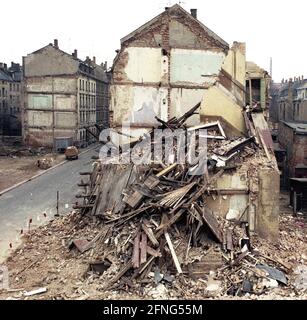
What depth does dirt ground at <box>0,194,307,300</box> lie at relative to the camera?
11320 millimetres

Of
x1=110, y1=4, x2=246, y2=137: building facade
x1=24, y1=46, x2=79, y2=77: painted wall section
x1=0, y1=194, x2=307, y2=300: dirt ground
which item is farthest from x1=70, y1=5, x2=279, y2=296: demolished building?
x1=24, y1=46, x2=79, y2=77: painted wall section

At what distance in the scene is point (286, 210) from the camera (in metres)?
20.9

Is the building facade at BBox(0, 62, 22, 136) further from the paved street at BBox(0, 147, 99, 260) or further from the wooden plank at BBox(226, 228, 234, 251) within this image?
the wooden plank at BBox(226, 228, 234, 251)

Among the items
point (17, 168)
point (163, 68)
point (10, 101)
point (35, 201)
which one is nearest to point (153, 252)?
point (35, 201)

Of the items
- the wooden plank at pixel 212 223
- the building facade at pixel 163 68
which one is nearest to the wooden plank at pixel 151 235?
the wooden plank at pixel 212 223

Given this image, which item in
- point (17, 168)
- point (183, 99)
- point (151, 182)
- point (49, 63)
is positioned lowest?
point (17, 168)

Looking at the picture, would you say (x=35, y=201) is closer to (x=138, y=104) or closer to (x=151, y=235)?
(x=138, y=104)

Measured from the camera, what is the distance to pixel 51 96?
1774 inches

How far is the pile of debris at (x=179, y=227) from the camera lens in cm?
1188

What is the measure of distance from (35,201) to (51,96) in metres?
24.3

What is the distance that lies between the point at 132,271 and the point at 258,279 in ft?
11.9
